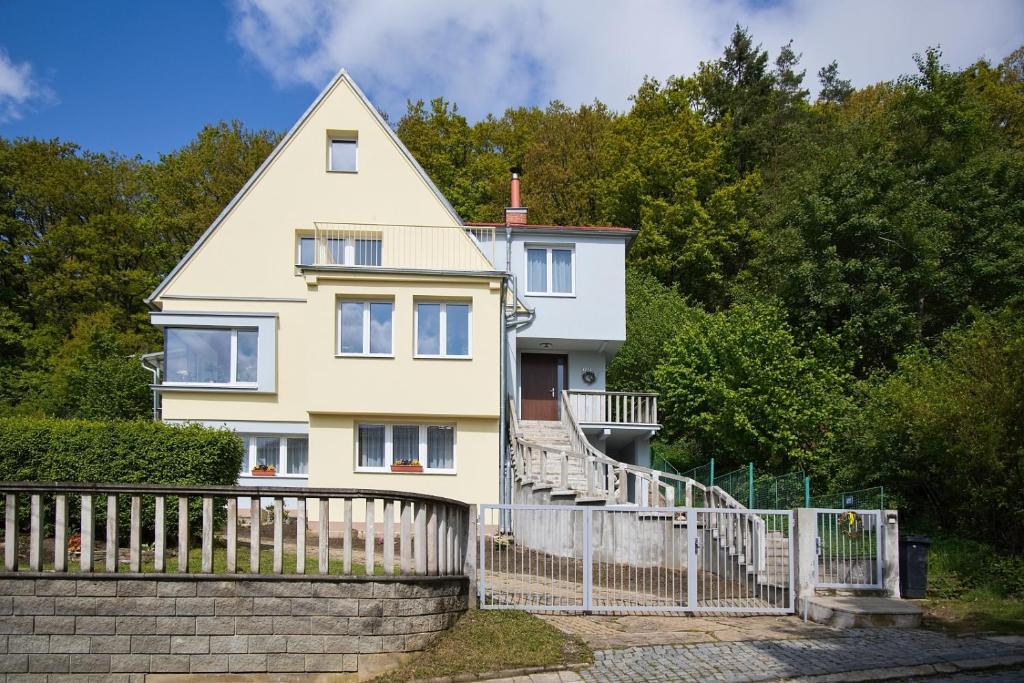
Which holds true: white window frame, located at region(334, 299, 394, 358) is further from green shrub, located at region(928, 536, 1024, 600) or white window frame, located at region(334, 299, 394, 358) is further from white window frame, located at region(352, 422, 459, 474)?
green shrub, located at region(928, 536, 1024, 600)

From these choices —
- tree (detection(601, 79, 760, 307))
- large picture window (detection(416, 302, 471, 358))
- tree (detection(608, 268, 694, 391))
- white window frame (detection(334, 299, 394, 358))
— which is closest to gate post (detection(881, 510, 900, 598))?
large picture window (detection(416, 302, 471, 358))

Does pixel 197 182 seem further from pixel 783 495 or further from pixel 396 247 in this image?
pixel 783 495

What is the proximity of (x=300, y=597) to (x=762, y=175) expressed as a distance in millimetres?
38871

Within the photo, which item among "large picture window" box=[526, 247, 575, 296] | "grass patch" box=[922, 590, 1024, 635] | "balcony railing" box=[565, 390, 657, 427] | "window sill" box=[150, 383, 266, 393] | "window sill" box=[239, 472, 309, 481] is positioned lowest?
"grass patch" box=[922, 590, 1024, 635]

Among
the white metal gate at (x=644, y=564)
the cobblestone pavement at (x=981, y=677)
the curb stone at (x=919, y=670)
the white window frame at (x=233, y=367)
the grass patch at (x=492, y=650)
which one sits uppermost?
the white window frame at (x=233, y=367)

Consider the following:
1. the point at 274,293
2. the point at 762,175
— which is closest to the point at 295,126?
the point at 274,293

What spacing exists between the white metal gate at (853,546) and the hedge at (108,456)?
9.96 meters

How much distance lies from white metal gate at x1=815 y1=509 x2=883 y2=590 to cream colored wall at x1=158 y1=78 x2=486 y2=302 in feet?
41.2

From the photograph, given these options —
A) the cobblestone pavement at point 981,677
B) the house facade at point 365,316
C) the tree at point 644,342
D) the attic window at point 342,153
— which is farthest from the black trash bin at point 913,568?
the tree at point 644,342

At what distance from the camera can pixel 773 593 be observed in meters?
13.9

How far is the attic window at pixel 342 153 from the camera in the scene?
24.8 metres

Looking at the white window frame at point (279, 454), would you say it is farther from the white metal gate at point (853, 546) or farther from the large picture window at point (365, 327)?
the white metal gate at point (853, 546)

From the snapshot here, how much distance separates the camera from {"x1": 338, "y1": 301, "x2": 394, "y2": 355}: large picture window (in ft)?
72.1

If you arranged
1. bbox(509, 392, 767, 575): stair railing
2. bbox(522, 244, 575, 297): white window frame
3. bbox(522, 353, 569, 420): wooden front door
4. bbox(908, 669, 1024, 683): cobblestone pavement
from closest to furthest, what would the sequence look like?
bbox(908, 669, 1024, 683): cobblestone pavement < bbox(509, 392, 767, 575): stair railing < bbox(522, 244, 575, 297): white window frame < bbox(522, 353, 569, 420): wooden front door
